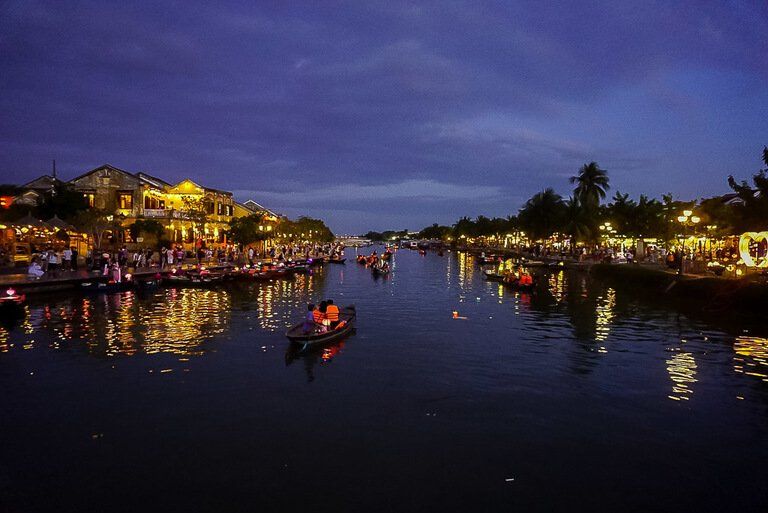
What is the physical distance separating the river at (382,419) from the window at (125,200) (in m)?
51.5

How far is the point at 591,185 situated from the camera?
3706 inches

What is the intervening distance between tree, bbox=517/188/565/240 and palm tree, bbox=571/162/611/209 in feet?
20.1

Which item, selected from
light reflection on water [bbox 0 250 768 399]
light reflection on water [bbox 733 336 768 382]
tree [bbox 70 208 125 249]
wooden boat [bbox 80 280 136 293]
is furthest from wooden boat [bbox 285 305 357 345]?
tree [bbox 70 208 125 249]

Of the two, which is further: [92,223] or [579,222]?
[579,222]

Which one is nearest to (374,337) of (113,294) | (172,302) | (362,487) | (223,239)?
(362,487)

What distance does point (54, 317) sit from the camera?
99.0ft

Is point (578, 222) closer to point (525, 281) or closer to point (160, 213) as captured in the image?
point (525, 281)

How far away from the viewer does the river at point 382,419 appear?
11.0 meters

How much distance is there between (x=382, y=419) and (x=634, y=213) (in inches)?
2702

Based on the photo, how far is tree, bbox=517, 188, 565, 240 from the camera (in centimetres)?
10244

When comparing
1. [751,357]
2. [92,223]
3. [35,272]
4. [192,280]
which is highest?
[92,223]

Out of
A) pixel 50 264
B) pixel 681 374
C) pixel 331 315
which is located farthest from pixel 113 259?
pixel 681 374

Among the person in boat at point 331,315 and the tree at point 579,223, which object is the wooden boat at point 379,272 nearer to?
the tree at point 579,223

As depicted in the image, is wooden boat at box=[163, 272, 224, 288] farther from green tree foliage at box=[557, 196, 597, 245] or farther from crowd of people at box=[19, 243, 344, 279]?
green tree foliage at box=[557, 196, 597, 245]
